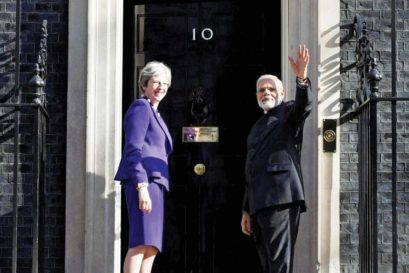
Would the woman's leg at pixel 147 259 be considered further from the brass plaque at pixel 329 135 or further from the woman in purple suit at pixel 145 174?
the brass plaque at pixel 329 135

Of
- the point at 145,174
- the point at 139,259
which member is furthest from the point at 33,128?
the point at 139,259

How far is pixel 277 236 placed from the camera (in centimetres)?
548

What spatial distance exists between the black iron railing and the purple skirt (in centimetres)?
68

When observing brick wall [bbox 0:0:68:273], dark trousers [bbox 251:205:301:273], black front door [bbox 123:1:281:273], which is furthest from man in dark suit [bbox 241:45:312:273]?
brick wall [bbox 0:0:68:273]

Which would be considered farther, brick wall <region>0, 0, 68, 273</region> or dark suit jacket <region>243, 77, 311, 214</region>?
brick wall <region>0, 0, 68, 273</region>

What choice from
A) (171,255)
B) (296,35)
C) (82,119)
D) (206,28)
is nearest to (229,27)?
(206,28)

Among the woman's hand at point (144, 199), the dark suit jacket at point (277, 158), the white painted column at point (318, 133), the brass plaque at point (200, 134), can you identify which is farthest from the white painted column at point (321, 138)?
the woman's hand at point (144, 199)

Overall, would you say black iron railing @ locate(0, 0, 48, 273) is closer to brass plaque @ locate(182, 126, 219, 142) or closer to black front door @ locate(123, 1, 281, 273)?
black front door @ locate(123, 1, 281, 273)

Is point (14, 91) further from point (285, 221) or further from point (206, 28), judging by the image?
point (285, 221)

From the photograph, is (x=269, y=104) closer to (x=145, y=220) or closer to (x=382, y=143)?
(x=145, y=220)

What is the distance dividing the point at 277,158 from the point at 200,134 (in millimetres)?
1342

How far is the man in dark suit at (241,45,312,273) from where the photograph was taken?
5.47 metres

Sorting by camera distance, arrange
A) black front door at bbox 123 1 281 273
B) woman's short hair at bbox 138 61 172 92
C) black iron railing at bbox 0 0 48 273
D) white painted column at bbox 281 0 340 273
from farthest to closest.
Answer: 1. black front door at bbox 123 1 281 273
2. white painted column at bbox 281 0 340 273
3. black iron railing at bbox 0 0 48 273
4. woman's short hair at bbox 138 61 172 92

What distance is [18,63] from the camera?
6.25 m
